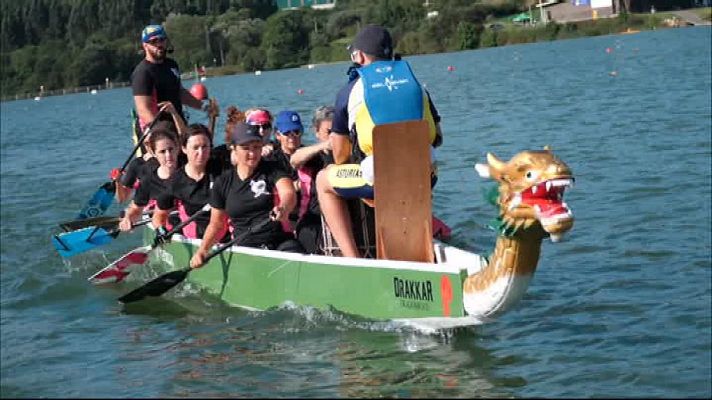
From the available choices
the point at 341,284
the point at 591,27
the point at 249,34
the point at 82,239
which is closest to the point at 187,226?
the point at 82,239

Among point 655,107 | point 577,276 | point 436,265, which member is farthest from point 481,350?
point 655,107

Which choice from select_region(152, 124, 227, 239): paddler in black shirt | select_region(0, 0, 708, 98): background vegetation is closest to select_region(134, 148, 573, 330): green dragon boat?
select_region(152, 124, 227, 239): paddler in black shirt

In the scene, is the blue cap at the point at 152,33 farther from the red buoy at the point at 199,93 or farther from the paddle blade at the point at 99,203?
the paddle blade at the point at 99,203

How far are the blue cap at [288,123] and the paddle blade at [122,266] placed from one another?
2385 millimetres

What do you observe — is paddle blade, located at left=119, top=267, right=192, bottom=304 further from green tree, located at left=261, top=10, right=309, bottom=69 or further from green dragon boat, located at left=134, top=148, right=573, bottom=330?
green tree, located at left=261, top=10, right=309, bottom=69

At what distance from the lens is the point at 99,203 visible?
13.3 metres

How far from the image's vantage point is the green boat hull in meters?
7.23

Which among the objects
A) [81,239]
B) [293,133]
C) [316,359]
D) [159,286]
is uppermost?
[293,133]

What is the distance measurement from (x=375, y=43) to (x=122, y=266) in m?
4.15

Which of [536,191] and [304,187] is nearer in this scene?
[536,191]

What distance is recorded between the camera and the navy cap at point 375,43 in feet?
25.5

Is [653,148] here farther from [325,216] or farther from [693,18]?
[693,18]

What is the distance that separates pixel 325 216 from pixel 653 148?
990 cm

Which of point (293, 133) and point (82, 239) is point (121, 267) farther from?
point (293, 133)
